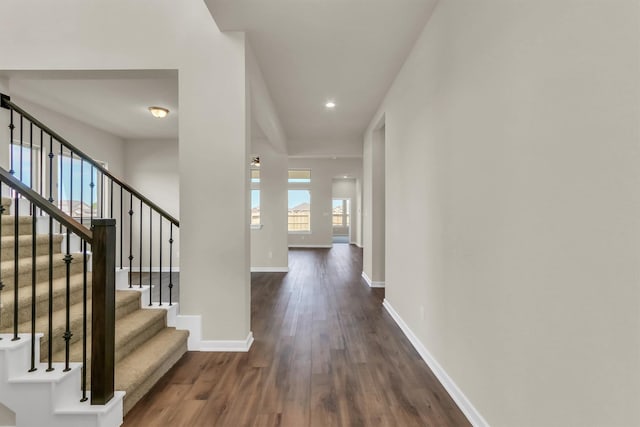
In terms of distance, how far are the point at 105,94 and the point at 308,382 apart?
444cm

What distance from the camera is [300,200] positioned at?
36.7 ft

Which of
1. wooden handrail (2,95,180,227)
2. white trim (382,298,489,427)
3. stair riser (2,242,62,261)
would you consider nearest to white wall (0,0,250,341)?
wooden handrail (2,95,180,227)

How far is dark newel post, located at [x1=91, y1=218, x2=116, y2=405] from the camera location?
5.64 feet

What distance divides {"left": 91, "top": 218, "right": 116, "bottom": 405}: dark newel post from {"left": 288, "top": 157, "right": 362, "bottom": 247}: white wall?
29.7ft

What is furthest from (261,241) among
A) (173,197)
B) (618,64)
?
(618,64)

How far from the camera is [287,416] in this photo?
1.88 m

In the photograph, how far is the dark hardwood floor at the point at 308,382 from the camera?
6.13ft

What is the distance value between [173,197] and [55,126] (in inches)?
86.9

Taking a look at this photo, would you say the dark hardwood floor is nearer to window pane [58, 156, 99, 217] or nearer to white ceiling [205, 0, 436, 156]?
white ceiling [205, 0, 436, 156]

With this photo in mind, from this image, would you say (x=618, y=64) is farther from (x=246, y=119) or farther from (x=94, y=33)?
(x=94, y=33)

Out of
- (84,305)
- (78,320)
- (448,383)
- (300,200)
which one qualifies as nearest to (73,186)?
(78,320)

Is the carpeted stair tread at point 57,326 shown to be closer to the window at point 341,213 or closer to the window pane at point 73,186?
the window pane at point 73,186

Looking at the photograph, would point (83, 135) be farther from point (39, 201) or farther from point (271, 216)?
point (39, 201)

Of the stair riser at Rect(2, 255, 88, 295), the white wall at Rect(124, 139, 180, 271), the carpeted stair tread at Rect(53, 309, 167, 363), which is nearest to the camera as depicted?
the carpeted stair tread at Rect(53, 309, 167, 363)
